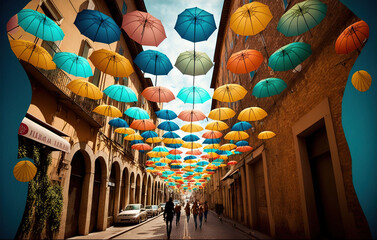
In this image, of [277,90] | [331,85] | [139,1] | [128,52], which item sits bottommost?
[331,85]

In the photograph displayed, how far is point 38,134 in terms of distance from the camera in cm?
721

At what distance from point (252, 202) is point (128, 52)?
17.4 metres

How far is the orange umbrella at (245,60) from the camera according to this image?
8.04m

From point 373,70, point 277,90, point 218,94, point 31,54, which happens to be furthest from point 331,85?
point 31,54

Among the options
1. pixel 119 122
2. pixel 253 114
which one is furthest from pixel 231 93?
pixel 119 122

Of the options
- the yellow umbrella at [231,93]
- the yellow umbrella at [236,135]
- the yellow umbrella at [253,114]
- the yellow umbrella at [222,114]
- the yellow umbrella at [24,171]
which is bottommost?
the yellow umbrella at [24,171]

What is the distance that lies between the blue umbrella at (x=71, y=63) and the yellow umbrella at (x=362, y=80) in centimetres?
930

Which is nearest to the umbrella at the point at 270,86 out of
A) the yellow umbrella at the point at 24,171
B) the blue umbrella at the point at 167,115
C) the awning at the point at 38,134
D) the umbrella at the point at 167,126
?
the blue umbrella at the point at 167,115

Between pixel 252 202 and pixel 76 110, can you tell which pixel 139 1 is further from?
pixel 252 202

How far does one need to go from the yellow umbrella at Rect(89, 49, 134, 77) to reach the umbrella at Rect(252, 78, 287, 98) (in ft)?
18.4

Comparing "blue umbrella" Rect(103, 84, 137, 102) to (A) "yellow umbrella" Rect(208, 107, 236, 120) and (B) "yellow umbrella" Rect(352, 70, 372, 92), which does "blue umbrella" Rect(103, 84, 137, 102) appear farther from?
(B) "yellow umbrella" Rect(352, 70, 372, 92)

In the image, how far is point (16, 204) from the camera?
372cm

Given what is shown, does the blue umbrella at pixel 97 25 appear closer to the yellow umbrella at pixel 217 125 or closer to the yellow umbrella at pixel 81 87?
the yellow umbrella at pixel 81 87

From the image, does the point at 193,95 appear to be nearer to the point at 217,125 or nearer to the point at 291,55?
the point at 217,125
